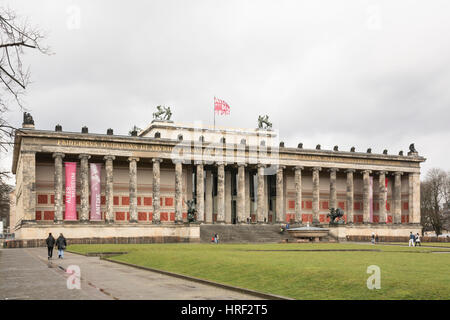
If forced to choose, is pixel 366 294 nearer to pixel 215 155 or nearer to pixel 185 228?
pixel 185 228

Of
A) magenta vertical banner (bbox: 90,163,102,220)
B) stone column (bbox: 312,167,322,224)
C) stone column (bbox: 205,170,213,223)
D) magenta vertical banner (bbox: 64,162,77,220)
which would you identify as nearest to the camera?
magenta vertical banner (bbox: 64,162,77,220)

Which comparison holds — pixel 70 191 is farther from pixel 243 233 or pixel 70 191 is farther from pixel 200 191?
pixel 243 233

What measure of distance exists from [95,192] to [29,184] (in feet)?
28.4

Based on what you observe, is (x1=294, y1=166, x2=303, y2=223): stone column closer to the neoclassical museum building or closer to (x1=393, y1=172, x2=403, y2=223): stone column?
the neoclassical museum building

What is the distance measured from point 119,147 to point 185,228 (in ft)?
49.6

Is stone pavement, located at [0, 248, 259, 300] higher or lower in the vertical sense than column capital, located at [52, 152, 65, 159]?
lower

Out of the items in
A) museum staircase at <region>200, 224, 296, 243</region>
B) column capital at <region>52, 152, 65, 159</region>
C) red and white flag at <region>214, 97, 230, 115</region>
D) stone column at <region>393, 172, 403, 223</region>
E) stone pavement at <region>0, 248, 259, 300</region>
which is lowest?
museum staircase at <region>200, 224, 296, 243</region>

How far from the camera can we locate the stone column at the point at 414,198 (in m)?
95.3

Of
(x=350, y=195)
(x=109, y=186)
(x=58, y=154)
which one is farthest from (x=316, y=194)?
(x=58, y=154)

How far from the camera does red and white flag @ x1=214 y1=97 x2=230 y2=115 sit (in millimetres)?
80938

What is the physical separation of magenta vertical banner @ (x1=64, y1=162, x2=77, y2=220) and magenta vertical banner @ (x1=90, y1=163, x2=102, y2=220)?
8.46ft

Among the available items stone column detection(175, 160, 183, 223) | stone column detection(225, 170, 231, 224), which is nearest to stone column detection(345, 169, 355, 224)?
stone column detection(225, 170, 231, 224)

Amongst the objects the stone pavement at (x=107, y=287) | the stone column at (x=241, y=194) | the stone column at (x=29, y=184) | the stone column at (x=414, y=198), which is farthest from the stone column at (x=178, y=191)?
the stone pavement at (x=107, y=287)
